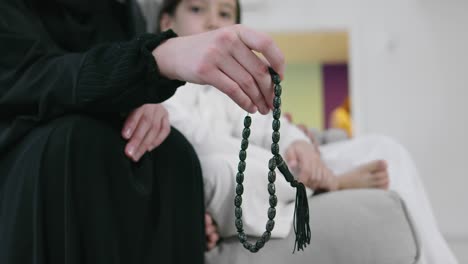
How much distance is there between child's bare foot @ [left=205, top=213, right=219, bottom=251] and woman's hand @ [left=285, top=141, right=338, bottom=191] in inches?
6.6

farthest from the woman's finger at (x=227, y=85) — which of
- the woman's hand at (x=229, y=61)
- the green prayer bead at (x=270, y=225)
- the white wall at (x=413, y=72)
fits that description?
the white wall at (x=413, y=72)

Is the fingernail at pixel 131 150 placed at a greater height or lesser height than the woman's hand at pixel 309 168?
greater

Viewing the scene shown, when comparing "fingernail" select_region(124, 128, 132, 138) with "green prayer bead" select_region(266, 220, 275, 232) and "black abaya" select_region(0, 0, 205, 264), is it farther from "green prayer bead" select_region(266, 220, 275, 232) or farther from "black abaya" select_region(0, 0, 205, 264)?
"green prayer bead" select_region(266, 220, 275, 232)

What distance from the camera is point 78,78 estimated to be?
0.52 meters

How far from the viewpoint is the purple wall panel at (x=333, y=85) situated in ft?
16.7

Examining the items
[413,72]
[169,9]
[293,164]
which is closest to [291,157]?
[293,164]

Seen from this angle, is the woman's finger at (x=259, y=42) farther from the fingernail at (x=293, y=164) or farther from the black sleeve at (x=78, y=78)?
the fingernail at (x=293, y=164)

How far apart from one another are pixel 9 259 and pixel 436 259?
59 cm

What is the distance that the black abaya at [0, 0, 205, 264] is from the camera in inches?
19.9

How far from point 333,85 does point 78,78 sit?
4.75 m

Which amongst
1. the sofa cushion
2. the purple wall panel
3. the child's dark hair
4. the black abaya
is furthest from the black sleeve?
the purple wall panel

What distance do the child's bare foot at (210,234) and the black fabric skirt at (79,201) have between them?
0.12 m

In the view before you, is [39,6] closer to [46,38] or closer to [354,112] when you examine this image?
[46,38]

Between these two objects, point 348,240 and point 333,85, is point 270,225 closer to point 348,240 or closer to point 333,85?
point 348,240
